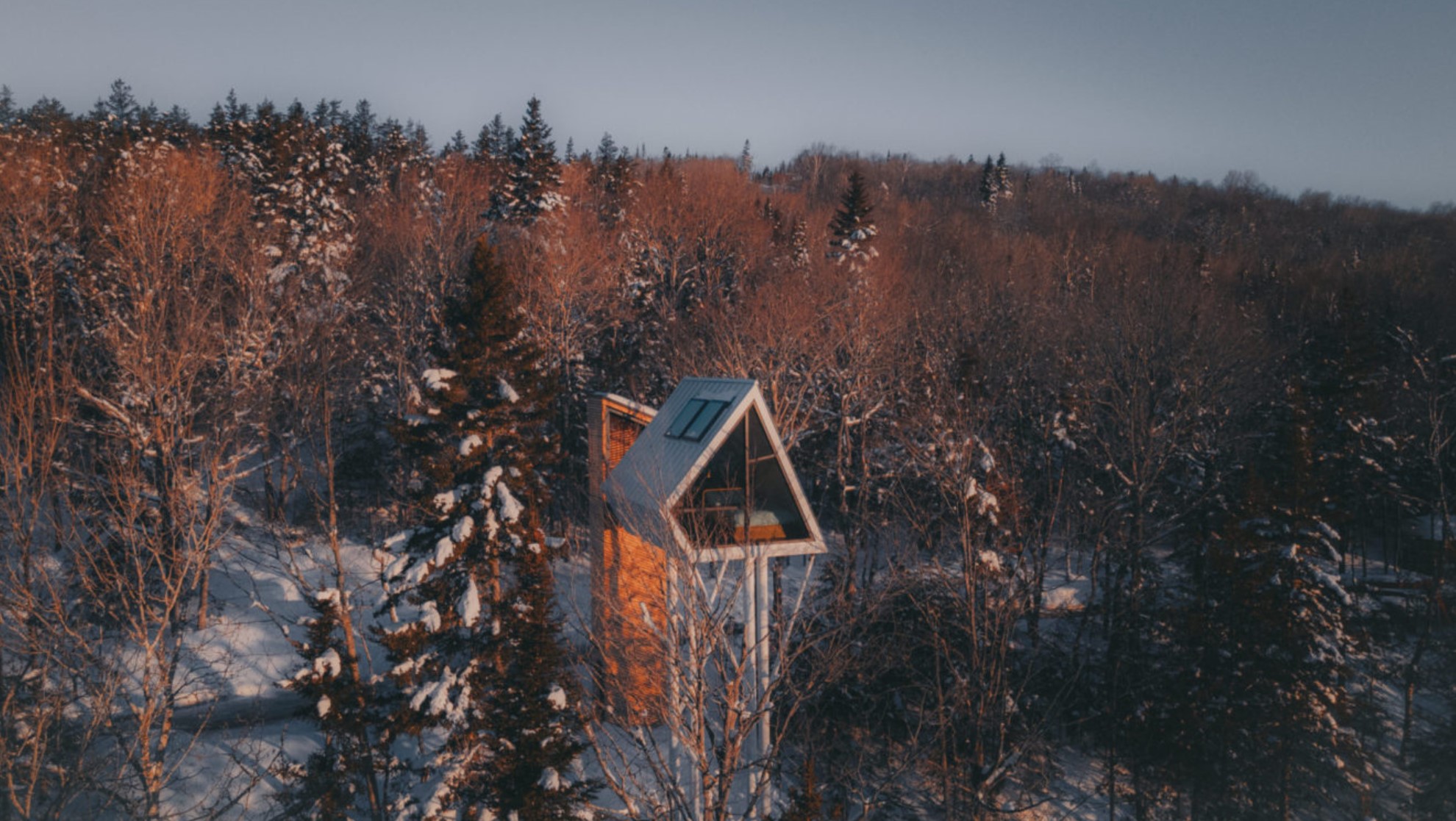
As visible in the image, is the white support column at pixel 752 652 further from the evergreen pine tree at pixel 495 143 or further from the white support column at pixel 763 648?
the evergreen pine tree at pixel 495 143

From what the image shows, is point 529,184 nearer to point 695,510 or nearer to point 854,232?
point 854,232

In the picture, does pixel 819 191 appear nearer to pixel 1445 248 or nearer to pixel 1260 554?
pixel 1445 248

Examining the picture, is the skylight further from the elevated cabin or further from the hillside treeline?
the hillside treeline

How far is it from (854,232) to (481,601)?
27.8 metres

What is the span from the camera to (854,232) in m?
36.4

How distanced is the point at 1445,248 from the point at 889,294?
48.5m

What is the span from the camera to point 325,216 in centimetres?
3388

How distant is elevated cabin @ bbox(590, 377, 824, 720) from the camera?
10.1 metres

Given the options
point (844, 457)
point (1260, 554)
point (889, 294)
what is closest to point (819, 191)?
point (889, 294)

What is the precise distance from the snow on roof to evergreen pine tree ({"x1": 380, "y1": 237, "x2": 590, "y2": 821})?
223 centimetres

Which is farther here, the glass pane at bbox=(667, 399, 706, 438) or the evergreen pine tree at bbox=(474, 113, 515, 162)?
the evergreen pine tree at bbox=(474, 113, 515, 162)

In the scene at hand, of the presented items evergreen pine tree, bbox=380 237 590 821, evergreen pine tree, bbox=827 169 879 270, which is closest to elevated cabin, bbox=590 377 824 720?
evergreen pine tree, bbox=380 237 590 821

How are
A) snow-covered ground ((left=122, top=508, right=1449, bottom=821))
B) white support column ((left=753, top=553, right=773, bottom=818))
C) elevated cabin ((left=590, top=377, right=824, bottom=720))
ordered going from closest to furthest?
elevated cabin ((left=590, top=377, right=824, bottom=720)) → white support column ((left=753, top=553, right=773, bottom=818)) → snow-covered ground ((left=122, top=508, right=1449, bottom=821))

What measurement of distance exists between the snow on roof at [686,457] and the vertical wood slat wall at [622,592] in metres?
0.67
